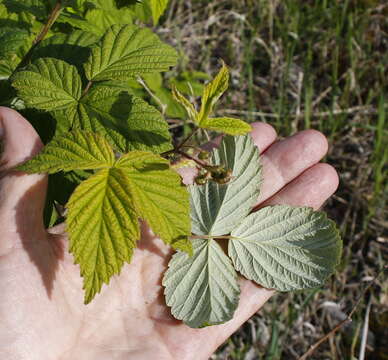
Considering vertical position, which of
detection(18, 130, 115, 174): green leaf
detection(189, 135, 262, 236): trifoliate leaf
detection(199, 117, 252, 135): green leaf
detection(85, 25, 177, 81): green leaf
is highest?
detection(85, 25, 177, 81): green leaf

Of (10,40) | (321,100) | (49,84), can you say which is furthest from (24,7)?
(321,100)

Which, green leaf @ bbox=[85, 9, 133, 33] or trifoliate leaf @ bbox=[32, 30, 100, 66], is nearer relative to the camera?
trifoliate leaf @ bbox=[32, 30, 100, 66]

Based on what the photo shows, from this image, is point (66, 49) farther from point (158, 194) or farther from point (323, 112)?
point (323, 112)

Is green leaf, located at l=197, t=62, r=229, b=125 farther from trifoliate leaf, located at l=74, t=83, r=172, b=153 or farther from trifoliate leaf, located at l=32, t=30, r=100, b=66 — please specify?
trifoliate leaf, located at l=32, t=30, r=100, b=66

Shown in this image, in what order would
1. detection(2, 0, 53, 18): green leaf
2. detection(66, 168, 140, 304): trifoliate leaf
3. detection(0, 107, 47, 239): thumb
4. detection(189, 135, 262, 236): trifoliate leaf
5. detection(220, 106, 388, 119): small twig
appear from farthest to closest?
1. detection(220, 106, 388, 119): small twig
2. detection(189, 135, 262, 236): trifoliate leaf
3. detection(2, 0, 53, 18): green leaf
4. detection(0, 107, 47, 239): thumb
5. detection(66, 168, 140, 304): trifoliate leaf

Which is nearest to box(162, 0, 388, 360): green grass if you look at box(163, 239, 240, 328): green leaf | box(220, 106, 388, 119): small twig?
box(220, 106, 388, 119): small twig

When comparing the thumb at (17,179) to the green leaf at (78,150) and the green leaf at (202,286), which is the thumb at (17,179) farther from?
the green leaf at (202,286)

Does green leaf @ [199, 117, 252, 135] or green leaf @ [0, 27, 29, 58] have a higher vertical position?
green leaf @ [0, 27, 29, 58]
